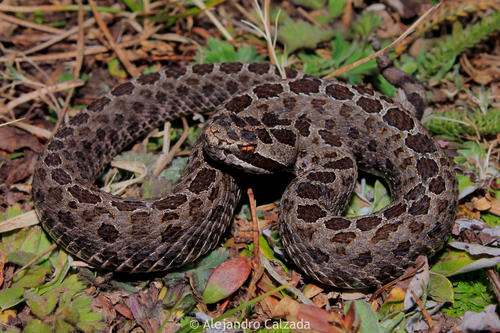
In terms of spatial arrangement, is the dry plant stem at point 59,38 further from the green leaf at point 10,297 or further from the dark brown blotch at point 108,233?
the green leaf at point 10,297

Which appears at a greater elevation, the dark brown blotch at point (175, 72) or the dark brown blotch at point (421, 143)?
the dark brown blotch at point (175, 72)

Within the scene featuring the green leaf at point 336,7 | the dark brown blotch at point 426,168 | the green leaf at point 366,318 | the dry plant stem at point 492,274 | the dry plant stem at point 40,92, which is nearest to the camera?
the green leaf at point 366,318

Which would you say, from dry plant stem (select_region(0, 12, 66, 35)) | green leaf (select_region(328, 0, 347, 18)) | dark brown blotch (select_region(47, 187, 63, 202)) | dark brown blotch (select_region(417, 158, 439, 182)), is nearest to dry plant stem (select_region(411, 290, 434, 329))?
dark brown blotch (select_region(417, 158, 439, 182))

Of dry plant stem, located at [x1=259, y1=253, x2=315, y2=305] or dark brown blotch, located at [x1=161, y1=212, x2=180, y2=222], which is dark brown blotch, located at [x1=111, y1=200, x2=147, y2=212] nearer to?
dark brown blotch, located at [x1=161, y1=212, x2=180, y2=222]

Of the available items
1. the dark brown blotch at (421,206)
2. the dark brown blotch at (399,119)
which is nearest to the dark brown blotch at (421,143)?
the dark brown blotch at (399,119)

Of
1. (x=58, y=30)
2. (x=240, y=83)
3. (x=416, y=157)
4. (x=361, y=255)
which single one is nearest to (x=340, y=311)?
(x=361, y=255)

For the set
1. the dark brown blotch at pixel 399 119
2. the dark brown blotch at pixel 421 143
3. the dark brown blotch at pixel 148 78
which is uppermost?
the dark brown blotch at pixel 148 78

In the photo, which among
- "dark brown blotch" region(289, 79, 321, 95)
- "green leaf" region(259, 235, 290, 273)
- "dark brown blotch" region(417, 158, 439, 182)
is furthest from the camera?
"dark brown blotch" region(289, 79, 321, 95)
